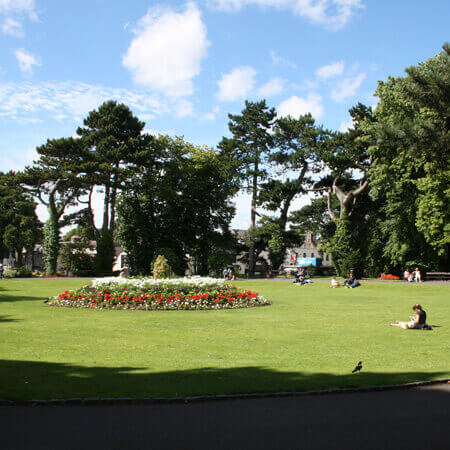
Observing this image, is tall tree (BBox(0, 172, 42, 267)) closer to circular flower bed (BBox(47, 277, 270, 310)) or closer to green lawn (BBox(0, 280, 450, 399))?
circular flower bed (BBox(47, 277, 270, 310))

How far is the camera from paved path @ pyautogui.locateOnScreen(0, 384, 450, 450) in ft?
16.9

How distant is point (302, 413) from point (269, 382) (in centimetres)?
145

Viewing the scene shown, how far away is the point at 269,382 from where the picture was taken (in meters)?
7.64

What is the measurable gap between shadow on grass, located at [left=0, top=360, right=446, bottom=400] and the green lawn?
0.02 metres

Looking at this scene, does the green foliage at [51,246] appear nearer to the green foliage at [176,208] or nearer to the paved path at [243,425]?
the green foliage at [176,208]

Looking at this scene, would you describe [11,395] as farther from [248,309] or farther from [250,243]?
[250,243]

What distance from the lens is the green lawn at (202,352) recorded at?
24.5 feet

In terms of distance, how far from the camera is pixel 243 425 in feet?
18.9

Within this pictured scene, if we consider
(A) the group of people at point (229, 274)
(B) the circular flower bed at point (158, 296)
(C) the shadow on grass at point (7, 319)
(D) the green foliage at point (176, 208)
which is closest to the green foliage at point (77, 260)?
(D) the green foliage at point (176, 208)

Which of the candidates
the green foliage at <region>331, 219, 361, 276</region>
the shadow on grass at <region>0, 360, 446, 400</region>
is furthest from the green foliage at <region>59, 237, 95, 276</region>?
the shadow on grass at <region>0, 360, 446, 400</region>

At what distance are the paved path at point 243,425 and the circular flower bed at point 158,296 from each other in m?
13.5

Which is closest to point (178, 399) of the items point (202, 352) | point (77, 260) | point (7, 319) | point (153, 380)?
point (153, 380)

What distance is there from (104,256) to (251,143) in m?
25.5

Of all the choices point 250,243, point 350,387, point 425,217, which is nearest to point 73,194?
point 250,243
